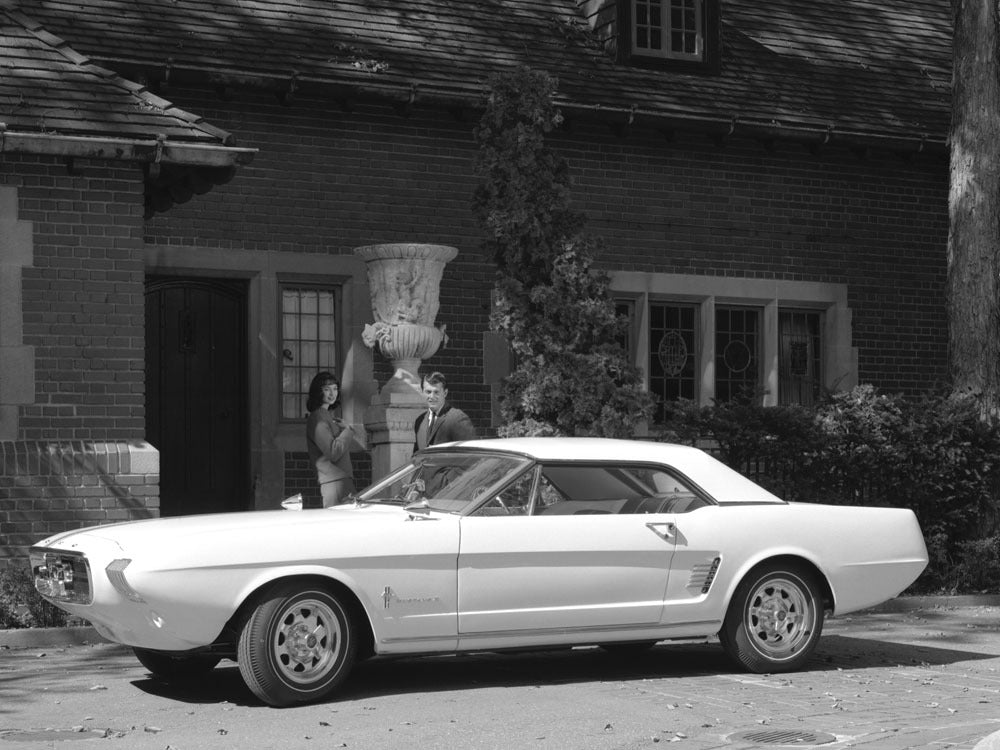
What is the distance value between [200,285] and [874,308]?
807 centimetres

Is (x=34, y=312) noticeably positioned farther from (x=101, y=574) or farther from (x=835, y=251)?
(x=835, y=251)

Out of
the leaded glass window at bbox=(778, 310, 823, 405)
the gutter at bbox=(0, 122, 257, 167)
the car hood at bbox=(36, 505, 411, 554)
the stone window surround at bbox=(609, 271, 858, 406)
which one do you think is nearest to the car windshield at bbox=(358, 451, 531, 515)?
the car hood at bbox=(36, 505, 411, 554)

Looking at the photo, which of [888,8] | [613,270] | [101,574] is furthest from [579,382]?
[888,8]

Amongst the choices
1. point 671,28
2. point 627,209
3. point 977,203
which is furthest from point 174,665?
point 671,28

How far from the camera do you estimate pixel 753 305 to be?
61.8 ft

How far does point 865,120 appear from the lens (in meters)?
18.6

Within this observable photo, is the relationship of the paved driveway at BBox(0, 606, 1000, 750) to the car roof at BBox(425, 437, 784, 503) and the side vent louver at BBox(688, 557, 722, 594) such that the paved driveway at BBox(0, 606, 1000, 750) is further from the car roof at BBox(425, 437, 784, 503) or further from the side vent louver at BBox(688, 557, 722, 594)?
the car roof at BBox(425, 437, 784, 503)

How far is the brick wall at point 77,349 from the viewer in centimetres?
1271

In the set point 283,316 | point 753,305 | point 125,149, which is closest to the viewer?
point 125,149

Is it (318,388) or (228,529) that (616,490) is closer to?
(228,529)

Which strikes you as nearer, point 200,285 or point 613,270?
point 200,285

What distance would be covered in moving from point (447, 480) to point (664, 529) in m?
1.24

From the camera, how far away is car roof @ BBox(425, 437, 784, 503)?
9.26 meters

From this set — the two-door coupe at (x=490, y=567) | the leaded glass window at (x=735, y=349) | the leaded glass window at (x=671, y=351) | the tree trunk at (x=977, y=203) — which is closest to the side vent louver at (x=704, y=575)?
the two-door coupe at (x=490, y=567)
